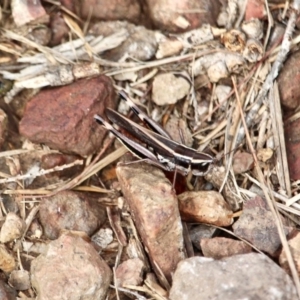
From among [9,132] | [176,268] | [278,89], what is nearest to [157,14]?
[278,89]

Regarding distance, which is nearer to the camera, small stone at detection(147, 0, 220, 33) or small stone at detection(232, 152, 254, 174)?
small stone at detection(232, 152, 254, 174)

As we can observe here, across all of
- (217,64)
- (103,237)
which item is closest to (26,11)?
(217,64)

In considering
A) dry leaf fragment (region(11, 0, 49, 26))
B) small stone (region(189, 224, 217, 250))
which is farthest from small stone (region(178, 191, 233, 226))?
dry leaf fragment (region(11, 0, 49, 26))

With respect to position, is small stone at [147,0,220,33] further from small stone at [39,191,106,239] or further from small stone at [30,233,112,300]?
small stone at [30,233,112,300]

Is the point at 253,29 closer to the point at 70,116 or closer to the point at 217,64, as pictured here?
the point at 217,64

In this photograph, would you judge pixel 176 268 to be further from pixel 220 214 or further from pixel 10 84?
pixel 10 84

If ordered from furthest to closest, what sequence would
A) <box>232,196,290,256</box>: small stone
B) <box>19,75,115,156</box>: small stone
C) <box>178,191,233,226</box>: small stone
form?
<box>19,75,115,156</box>: small stone < <box>178,191,233,226</box>: small stone < <box>232,196,290,256</box>: small stone

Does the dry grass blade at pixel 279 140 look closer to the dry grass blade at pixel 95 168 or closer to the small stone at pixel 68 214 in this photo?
the dry grass blade at pixel 95 168
